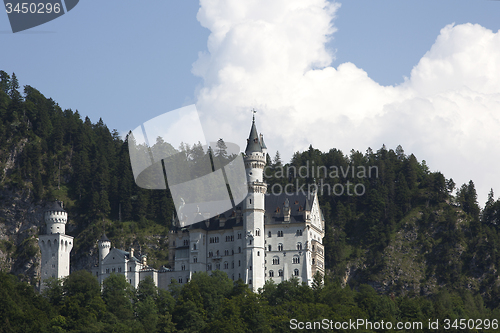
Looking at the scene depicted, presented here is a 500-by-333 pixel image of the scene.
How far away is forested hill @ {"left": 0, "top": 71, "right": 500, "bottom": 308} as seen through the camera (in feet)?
441

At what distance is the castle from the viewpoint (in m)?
108

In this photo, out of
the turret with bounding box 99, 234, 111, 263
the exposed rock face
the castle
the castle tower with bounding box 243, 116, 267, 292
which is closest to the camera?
the castle tower with bounding box 243, 116, 267, 292

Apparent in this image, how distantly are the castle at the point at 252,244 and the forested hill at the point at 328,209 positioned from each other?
2039 cm

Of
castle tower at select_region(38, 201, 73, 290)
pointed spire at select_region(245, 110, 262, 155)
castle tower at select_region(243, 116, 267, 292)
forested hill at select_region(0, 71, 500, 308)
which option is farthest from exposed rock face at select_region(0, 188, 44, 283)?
pointed spire at select_region(245, 110, 262, 155)

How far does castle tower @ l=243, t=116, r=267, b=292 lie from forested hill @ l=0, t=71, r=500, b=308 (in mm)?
27477

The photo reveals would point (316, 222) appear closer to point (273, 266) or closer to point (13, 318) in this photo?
point (273, 266)

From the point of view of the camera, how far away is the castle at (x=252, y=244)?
353 ft

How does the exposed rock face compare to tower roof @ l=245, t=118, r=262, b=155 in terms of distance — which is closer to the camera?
tower roof @ l=245, t=118, r=262, b=155

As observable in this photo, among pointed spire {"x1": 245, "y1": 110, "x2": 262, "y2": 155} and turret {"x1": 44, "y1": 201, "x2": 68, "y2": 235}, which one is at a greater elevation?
pointed spire {"x1": 245, "y1": 110, "x2": 262, "y2": 155}

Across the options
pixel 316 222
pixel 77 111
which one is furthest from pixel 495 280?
pixel 77 111

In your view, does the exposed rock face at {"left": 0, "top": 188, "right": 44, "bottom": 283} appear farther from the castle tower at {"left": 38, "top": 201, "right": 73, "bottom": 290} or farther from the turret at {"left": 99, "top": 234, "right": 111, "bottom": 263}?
the turret at {"left": 99, "top": 234, "right": 111, "bottom": 263}

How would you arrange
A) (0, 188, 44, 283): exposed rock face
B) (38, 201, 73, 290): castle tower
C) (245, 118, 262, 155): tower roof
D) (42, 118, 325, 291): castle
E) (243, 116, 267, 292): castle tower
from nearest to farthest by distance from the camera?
(243, 116, 267, 292): castle tower → (42, 118, 325, 291): castle → (38, 201, 73, 290): castle tower → (245, 118, 262, 155): tower roof → (0, 188, 44, 283): exposed rock face

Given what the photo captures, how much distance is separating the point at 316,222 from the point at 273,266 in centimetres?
983

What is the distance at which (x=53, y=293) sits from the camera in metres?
94.5
